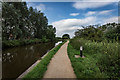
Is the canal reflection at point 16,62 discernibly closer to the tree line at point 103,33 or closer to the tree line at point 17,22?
the tree line at point 17,22

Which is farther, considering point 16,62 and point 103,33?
point 103,33

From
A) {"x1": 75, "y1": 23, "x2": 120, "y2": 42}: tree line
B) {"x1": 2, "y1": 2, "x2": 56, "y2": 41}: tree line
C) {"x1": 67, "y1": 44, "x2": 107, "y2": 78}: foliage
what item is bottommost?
{"x1": 67, "y1": 44, "x2": 107, "y2": 78}: foliage

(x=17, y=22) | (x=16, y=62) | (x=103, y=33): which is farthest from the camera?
(x=17, y=22)

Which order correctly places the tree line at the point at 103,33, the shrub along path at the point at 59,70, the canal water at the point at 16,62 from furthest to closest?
the tree line at the point at 103,33
the canal water at the point at 16,62
the shrub along path at the point at 59,70

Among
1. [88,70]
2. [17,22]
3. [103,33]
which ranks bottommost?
[88,70]

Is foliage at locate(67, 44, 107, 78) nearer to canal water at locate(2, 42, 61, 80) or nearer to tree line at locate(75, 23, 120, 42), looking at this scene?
canal water at locate(2, 42, 61, 80)

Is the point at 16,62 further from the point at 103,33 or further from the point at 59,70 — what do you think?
the point at 103,33

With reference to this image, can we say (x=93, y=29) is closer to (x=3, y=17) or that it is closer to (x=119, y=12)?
(x=119, y=12)

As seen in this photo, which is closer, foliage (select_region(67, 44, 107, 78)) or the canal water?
foliage (select_region(67, 44, 107, 78))

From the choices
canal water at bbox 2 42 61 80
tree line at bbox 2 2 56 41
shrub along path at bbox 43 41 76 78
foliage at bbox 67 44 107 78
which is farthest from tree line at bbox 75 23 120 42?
tree line at bbox 2 2 56 41

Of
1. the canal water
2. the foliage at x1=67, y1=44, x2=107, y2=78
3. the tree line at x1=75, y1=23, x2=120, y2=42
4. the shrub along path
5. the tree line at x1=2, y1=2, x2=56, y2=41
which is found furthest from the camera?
the tree line at x1=2, y1=2, x2=56, y2=41

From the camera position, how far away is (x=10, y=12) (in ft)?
38.5

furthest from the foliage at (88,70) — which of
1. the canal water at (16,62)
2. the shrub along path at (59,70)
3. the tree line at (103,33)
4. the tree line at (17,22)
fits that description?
the tree line at (17,22)

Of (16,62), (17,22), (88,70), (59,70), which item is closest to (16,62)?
(16,62)
